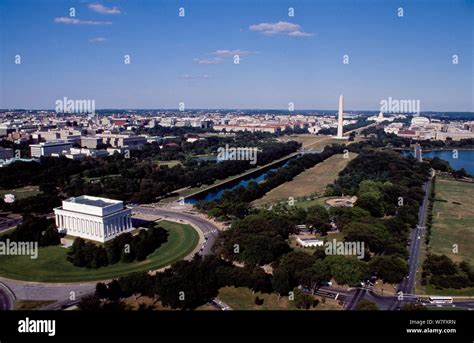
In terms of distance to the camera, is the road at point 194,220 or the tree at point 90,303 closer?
the tree at point 90,303

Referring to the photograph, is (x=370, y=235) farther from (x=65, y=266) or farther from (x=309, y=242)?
(x=65, y=266)

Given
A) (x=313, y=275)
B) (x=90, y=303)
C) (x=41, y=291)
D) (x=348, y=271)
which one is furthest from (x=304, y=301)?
(x=41, y=291)

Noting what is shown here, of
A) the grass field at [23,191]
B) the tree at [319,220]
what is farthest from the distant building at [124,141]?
the tree at [319,220]

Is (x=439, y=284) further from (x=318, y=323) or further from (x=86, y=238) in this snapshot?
(x=86, y=238)

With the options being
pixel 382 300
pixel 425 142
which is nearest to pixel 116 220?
pixel 382 300

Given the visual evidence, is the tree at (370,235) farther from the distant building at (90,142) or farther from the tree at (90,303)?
the distant building at (90,142)

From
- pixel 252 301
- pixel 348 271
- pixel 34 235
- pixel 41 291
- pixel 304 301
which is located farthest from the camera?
pixel 34 235
